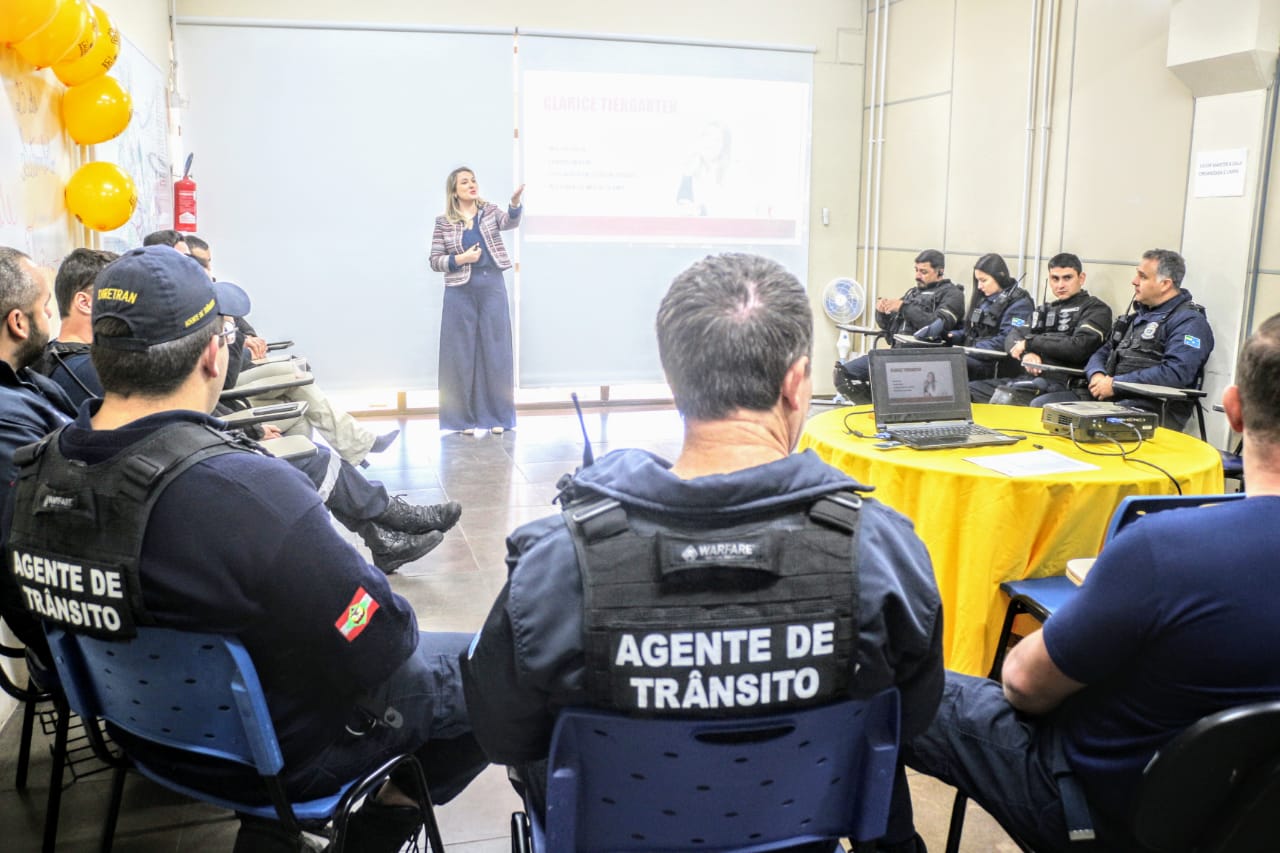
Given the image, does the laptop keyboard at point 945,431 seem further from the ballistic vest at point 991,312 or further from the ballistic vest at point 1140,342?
the ballistic vest at point 991,312

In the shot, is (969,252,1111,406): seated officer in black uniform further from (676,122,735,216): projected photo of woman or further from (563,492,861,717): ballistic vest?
(563,492,861,717): ballistic vest

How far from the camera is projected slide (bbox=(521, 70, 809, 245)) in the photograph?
288 inches

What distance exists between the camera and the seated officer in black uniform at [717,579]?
3.77ft

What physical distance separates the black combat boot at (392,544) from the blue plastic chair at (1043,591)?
2136 mm

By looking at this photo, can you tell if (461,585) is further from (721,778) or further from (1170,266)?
(1170,266)

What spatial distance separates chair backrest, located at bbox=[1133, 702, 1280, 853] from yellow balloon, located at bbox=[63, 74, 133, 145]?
157 inches

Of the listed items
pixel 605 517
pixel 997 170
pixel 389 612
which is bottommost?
pixel 389 612

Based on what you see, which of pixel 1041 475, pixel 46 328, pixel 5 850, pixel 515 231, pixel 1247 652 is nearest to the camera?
pixel 1247 652

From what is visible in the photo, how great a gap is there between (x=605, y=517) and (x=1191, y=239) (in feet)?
15.9

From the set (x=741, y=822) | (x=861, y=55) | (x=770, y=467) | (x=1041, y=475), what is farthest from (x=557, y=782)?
(x=861, y=55)

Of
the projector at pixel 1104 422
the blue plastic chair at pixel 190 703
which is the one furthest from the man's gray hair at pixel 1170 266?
the blue plastic chair at pixel 190 703

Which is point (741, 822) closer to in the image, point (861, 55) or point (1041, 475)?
point (1041, 475)

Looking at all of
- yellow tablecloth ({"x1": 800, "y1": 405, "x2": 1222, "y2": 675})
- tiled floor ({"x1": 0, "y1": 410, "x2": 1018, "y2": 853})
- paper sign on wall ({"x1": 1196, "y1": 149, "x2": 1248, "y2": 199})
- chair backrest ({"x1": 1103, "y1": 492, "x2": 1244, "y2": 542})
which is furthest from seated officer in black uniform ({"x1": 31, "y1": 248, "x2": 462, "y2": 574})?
paper sign on wall ({"x1": 1196, "y1": 149, "x2": 1248, "y2": 199})

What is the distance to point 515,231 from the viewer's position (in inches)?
291
